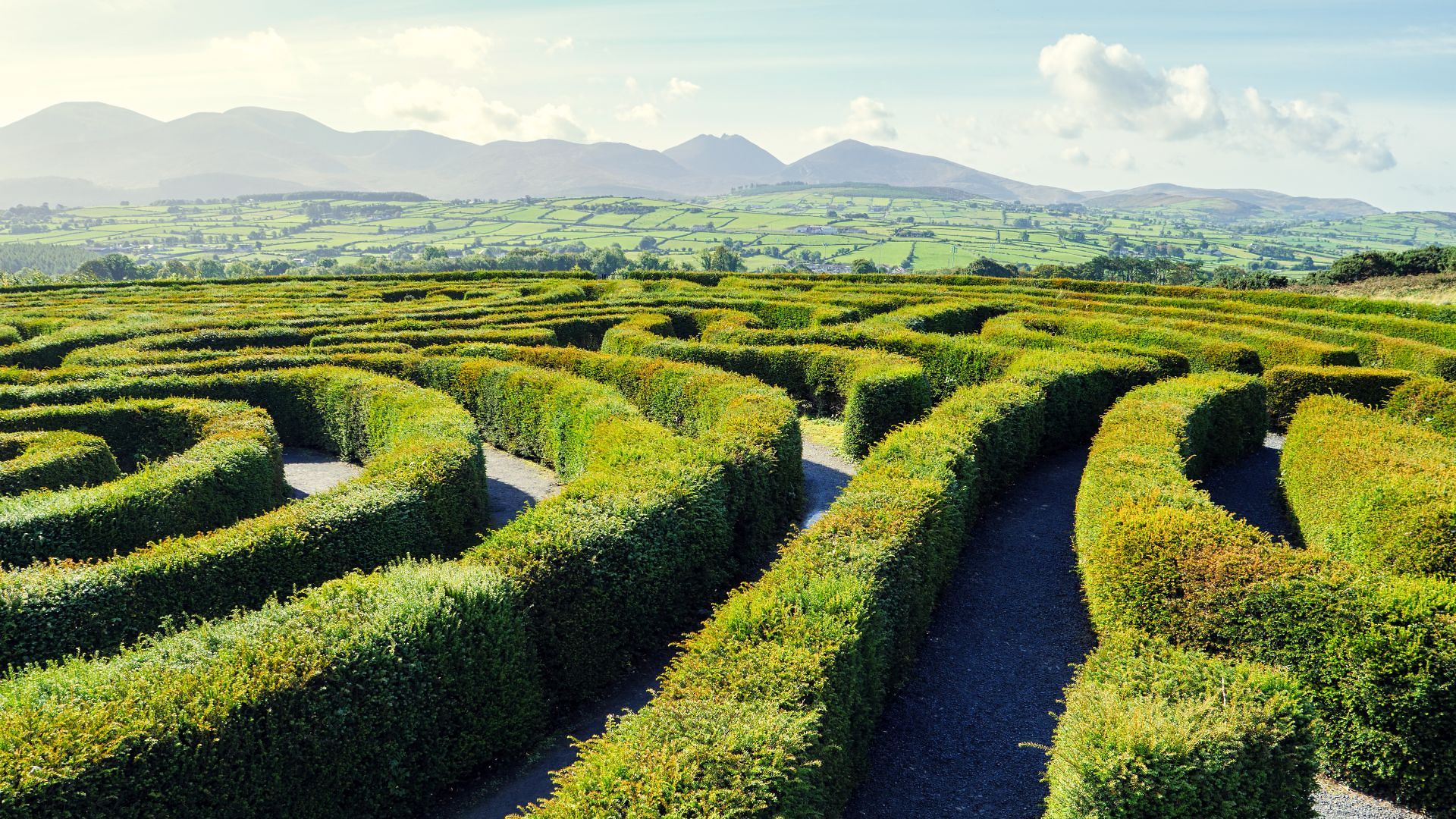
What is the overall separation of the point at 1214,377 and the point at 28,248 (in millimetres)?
265453

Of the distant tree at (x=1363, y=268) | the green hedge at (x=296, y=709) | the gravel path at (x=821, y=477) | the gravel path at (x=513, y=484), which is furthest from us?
the distant tree at (x=1363, y=268)

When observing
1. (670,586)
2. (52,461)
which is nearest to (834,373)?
(670,586)

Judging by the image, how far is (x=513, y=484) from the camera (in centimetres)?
1995

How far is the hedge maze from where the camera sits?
7.11m

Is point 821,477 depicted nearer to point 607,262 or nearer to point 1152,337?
point 1152,337

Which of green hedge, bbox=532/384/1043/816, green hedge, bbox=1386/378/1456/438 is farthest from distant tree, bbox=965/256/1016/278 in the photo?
green hedge, bbox=532/384/1043/816

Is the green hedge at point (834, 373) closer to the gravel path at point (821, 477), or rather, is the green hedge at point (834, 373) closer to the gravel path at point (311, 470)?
the gravel path at point (821, 477)

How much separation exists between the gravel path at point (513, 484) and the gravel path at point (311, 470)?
361cm

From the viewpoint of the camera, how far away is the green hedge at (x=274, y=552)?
9.73 meters

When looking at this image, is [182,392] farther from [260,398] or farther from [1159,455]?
[1159,455]

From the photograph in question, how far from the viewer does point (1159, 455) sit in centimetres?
1433

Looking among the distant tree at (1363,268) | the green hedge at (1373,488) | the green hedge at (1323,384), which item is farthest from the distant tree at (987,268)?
the green hedge at (1373,488)

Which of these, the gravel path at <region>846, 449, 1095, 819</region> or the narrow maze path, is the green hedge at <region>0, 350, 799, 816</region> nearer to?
the narrow maze path

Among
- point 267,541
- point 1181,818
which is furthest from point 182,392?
point 1181,818
